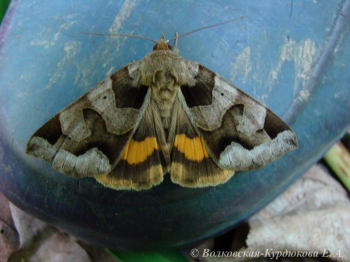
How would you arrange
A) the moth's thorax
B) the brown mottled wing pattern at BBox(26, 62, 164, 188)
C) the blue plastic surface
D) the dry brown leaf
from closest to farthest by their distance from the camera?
the brown mottled wing pattern at BBox(26, 62, 164, 188)
the moth's thorax
the blue plastic surface
the dry brown leaf

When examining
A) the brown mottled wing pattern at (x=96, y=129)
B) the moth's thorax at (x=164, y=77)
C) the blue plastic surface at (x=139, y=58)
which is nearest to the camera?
the brown mottled wing pattern at (x=96, y=129)

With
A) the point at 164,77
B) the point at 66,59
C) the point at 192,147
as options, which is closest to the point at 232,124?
the point at 192,147

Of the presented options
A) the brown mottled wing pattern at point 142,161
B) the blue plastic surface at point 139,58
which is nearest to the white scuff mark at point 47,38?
the blue plastic surface at point 139,58

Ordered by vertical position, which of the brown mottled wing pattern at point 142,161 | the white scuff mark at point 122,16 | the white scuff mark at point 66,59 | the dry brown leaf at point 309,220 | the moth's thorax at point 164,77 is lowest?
the dry brown leaf at point 309,220

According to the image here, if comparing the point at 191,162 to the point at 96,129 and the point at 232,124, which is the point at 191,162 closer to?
the point at 232,124

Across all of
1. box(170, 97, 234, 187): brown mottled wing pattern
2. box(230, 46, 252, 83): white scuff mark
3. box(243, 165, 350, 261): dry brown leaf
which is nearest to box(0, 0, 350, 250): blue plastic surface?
box(230, 46, 252, 83): white scuff mark

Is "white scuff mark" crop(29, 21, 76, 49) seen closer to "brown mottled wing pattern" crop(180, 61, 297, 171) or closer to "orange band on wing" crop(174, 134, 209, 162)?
"brown mottled wing pattern" crop(180, 61, 297, 171)

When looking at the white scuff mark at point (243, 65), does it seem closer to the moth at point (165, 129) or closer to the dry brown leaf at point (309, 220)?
the moth at point (165, 129)
